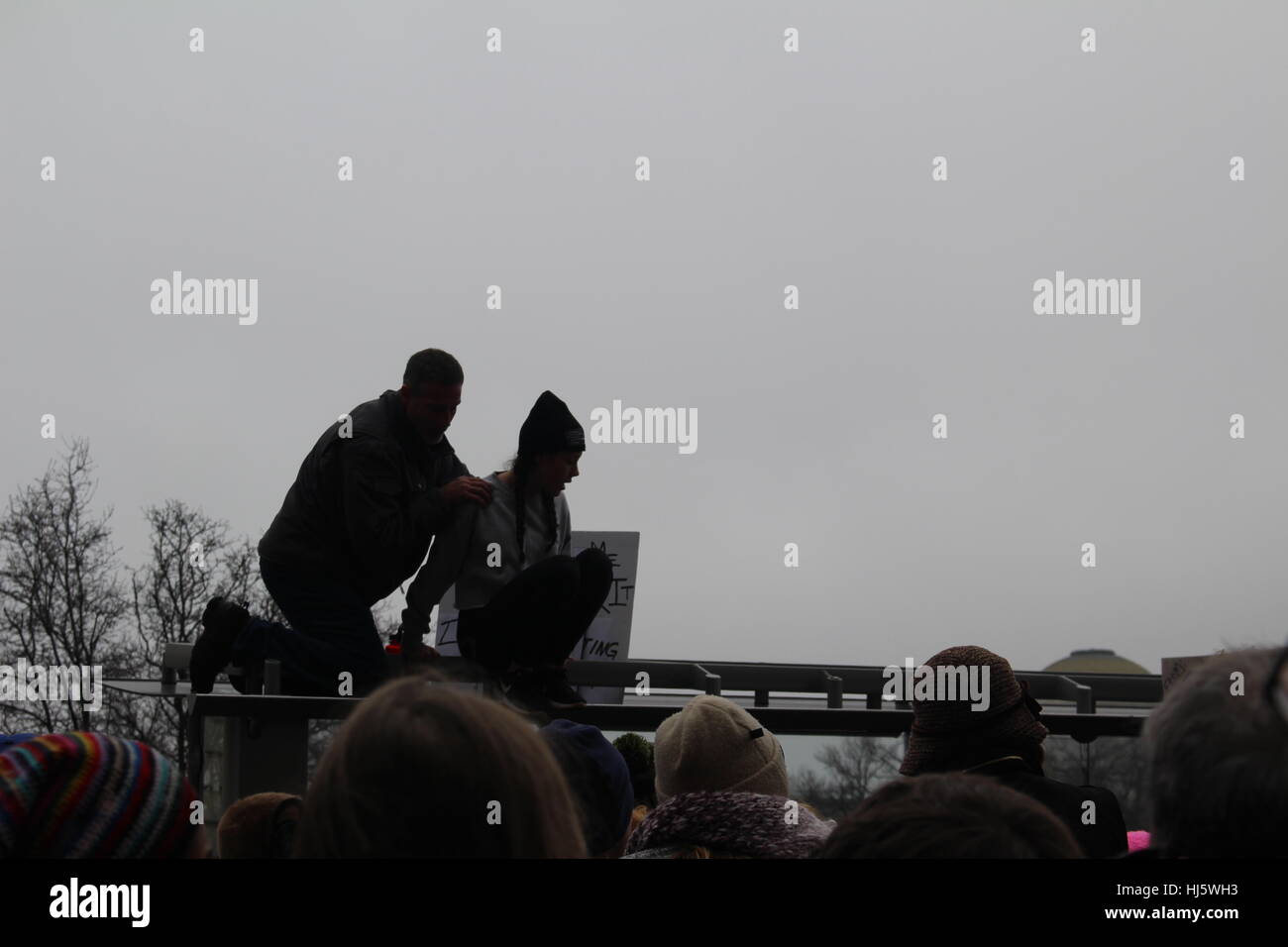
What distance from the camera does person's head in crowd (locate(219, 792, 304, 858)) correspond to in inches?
145

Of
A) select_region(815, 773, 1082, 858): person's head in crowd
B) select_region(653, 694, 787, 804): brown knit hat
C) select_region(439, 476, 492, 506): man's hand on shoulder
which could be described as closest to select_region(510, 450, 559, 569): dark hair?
select_region(439, 476, 492, 506): man's hand on shoulder

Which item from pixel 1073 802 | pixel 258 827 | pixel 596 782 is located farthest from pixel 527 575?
pixel 1073 802

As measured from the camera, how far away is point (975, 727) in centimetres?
376

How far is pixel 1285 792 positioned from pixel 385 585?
12.4 ft

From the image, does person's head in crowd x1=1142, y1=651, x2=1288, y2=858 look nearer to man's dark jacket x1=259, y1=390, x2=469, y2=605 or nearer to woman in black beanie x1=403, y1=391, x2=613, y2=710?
woman in black beanie x1=403, y1=391, x2=613, y2=710

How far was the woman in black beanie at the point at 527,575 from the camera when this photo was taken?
4773mm

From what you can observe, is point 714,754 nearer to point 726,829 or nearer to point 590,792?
point 590,792

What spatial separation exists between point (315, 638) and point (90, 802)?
120 inches

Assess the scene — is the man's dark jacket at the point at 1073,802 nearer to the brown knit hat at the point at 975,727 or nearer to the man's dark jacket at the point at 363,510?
the brown knit hat at the point at 975,727

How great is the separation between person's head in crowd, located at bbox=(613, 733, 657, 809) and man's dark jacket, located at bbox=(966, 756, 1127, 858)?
4.36 ft

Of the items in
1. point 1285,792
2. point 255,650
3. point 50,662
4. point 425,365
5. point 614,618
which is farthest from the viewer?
point 50,662
